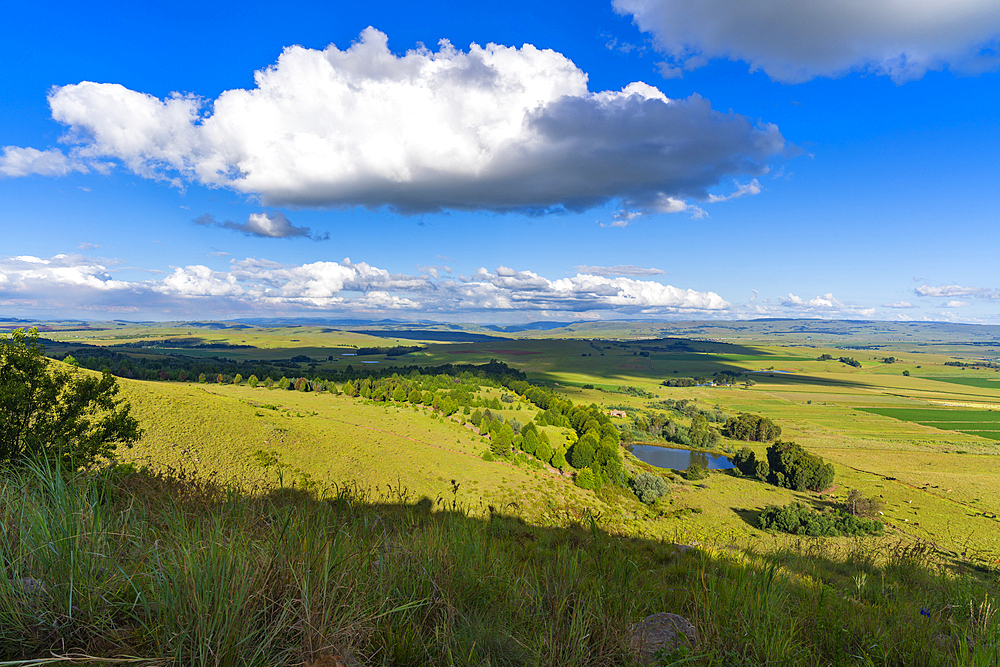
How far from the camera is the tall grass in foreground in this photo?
2.40 m

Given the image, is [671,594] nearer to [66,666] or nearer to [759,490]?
[66,666]

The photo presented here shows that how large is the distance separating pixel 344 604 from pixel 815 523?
47448mm

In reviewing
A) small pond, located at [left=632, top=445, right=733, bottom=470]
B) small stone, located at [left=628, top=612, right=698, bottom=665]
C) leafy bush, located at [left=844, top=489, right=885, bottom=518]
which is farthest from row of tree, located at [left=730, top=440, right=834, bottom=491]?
small stone, located at [left=628, top=612, right=698, bottom=665]

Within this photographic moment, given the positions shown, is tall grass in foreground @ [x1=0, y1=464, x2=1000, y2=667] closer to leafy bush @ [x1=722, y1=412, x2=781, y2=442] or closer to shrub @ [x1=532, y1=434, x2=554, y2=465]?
shrub @ [x1=532, y1=434, x2=554, y2=465]

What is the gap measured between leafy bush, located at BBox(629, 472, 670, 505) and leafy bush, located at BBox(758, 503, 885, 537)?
1032cm

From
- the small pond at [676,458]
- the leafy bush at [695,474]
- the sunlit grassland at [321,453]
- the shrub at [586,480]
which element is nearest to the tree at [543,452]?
the sunlit grassland at [321,453]

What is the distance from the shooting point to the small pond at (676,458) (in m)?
68.4

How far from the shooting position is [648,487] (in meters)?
47.8

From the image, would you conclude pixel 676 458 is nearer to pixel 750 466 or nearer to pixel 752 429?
pixel 750 466

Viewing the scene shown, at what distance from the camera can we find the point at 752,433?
83.4m

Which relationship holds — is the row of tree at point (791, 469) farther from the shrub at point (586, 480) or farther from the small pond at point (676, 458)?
the shrub at point (586, 480)

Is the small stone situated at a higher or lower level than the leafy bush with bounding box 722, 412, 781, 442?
higher

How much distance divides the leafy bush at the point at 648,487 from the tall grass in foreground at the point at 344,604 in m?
46.1

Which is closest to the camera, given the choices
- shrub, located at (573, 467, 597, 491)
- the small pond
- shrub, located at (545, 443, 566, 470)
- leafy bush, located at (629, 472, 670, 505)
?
leafy bush, located at (629, 472, 670, 505)
